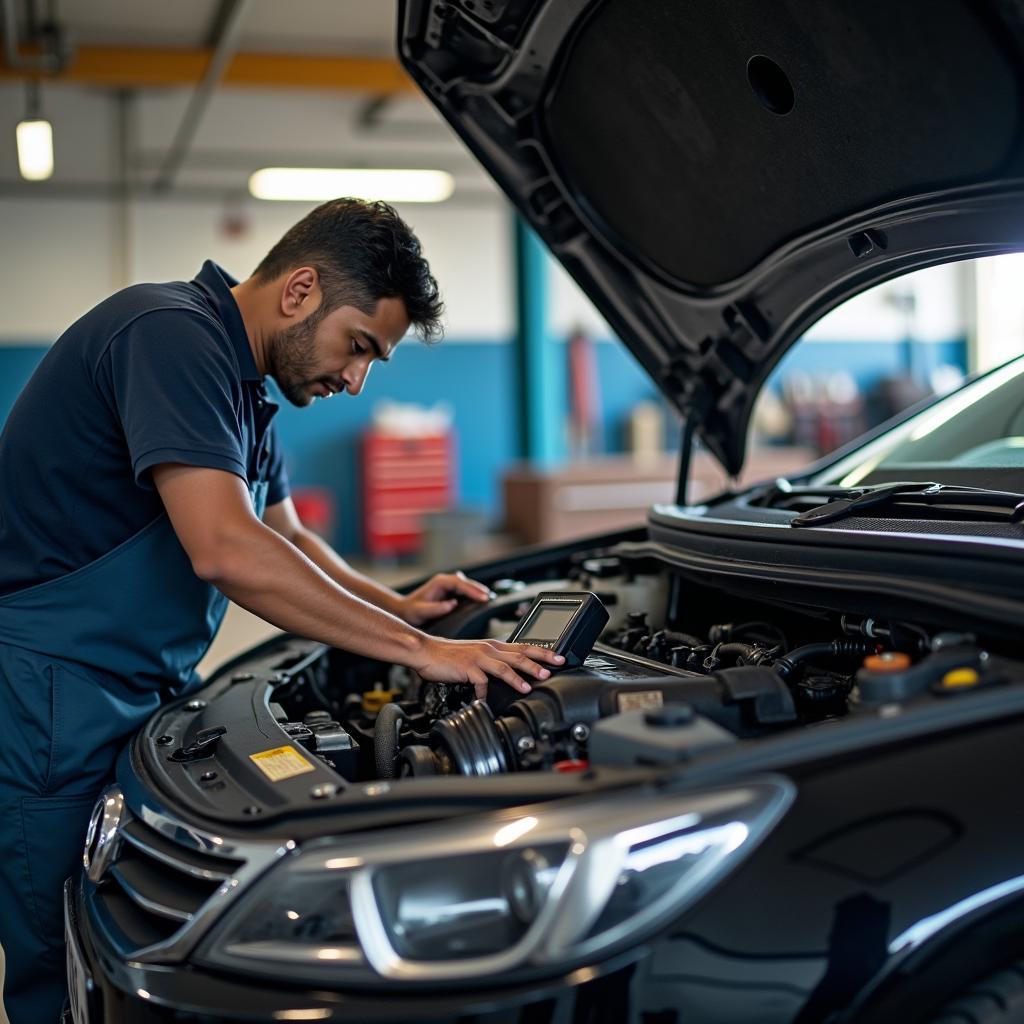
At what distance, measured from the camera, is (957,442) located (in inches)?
81.3

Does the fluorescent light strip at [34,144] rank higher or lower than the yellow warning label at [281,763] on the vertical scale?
higher

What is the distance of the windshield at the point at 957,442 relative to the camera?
187 cm

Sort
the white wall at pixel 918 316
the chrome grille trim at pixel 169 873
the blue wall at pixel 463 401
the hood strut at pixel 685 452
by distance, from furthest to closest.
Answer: the white wall at pixel 918 316
the blue wall at pixel 463 401
the hood strut at pixel 685 452
the chrome grille trim at pixel 169 873

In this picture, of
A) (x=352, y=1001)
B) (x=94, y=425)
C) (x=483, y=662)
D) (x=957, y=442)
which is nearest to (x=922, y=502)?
(x=957, y=442)

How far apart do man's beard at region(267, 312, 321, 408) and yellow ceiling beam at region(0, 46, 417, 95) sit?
6636 millimetres

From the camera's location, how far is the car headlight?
99cm

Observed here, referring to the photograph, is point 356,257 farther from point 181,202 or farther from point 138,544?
point 181,202

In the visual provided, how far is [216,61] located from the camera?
24.2ft

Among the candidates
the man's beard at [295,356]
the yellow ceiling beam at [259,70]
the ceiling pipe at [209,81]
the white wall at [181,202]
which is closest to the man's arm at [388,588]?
the man's beard at [295,356]

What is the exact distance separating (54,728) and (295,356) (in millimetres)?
675

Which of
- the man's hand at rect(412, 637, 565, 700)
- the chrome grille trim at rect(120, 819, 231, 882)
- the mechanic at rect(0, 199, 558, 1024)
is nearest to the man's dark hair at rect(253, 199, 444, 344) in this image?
the mechanic at rect(0, 199, 558, 1024)

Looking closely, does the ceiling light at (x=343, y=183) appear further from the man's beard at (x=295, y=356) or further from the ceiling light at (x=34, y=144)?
the man's beard at (x=295, y=356)

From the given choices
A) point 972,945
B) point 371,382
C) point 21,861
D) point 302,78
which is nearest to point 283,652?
point 21,861

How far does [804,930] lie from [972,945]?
0.19 metres
